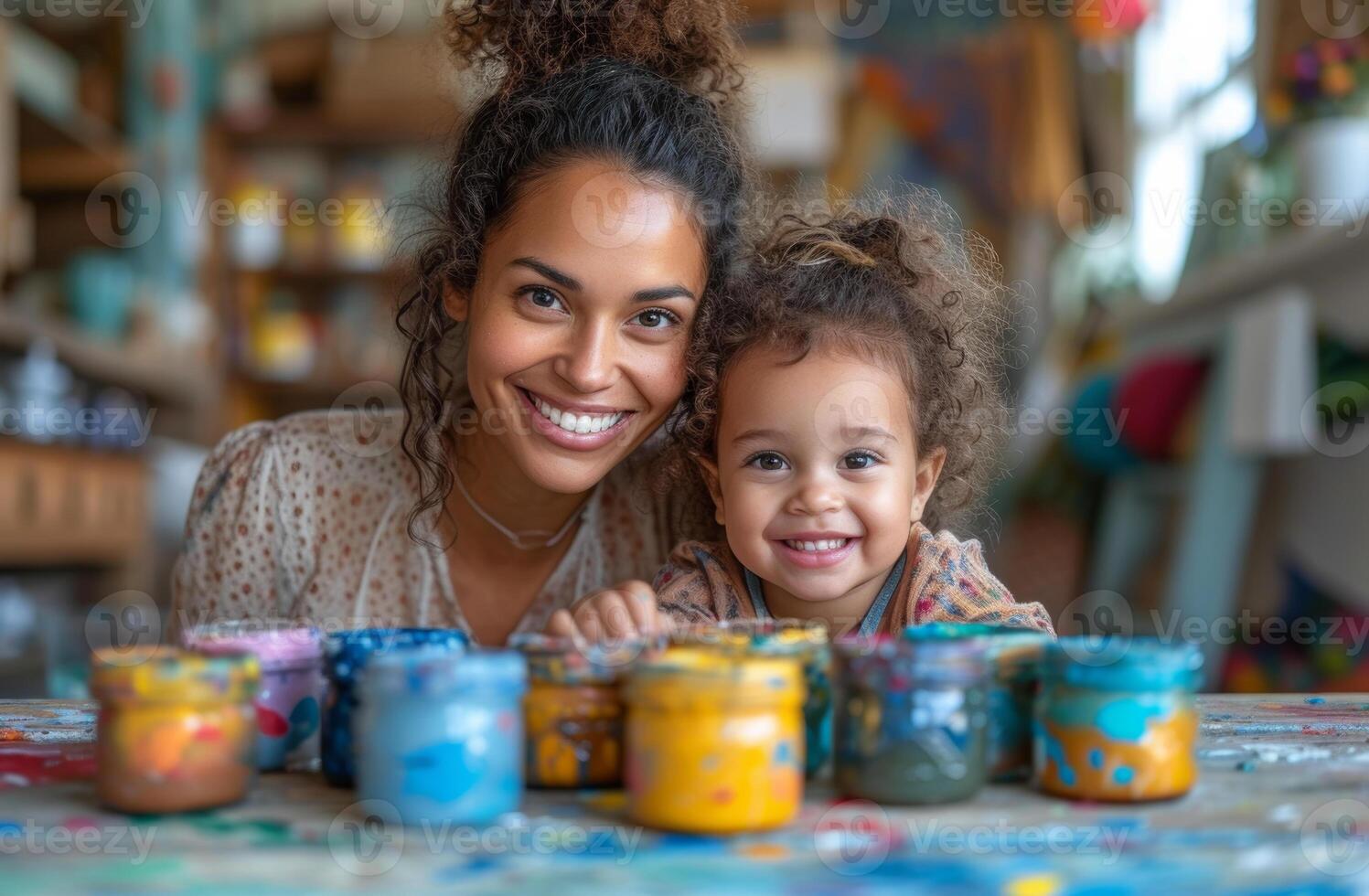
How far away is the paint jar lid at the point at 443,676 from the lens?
686 mm

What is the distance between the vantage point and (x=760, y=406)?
1.17 m

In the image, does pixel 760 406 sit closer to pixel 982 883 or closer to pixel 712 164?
pixel 712 164

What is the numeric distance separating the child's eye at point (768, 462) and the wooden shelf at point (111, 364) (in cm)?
197

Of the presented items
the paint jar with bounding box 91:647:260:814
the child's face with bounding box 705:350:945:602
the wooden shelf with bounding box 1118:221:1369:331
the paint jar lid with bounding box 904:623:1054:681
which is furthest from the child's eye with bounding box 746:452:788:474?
the wooden shelf with bounding box 1118:221:1369:331

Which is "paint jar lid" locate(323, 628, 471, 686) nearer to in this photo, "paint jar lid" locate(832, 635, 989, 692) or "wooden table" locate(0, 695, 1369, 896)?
"wooden table" locate(0, 695, 1369, 896)

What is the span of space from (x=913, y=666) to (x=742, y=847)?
150 millimetres

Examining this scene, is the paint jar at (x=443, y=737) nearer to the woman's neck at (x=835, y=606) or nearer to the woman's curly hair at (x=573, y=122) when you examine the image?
the woman's neck at (x=835, y=606)

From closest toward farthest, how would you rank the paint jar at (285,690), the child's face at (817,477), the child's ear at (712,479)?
the paint jar at (285,690) < the child's face at (817,477) < the child's ear at (712,479)

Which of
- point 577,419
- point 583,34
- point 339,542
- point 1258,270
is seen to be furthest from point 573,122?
point 1258,270

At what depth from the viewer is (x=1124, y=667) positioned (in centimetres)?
73

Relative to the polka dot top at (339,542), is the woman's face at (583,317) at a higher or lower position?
higher

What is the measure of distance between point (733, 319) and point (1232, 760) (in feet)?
2.17

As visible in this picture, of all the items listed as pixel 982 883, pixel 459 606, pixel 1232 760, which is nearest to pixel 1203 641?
pixel 459 606

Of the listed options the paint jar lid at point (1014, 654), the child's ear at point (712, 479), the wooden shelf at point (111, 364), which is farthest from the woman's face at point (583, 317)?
the wooden shelf at point (111, 364)
